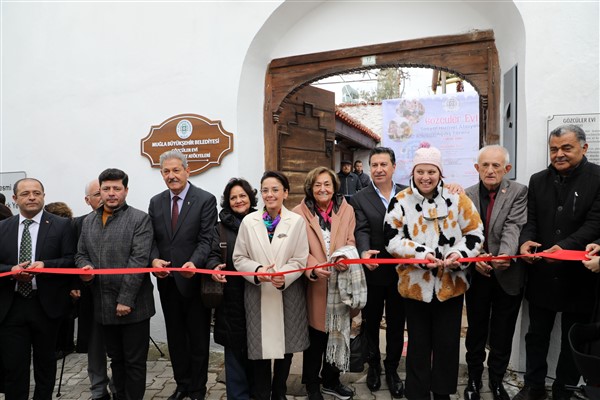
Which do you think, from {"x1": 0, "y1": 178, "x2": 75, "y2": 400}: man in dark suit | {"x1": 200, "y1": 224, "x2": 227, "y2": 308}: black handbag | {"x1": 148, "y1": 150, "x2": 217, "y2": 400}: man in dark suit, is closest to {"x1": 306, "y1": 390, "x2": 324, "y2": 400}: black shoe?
{"x1": 148, "y1": 150, "x2": 217, "y2": 400}: man in dark suit

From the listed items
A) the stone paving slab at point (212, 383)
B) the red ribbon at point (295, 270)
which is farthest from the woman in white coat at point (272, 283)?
the stone paving slab at point (212, 383)

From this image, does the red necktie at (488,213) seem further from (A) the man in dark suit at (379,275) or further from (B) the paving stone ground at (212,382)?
(B) the paving stone ground at (212,382)

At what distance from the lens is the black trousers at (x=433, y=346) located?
292 centimetres

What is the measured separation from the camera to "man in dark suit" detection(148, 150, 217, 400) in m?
3.39

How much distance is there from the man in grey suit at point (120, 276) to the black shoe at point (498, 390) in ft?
9.21

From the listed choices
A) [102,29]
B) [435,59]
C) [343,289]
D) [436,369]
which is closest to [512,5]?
[435,59]

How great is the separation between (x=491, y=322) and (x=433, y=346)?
0.73 meters

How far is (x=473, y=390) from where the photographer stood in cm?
342

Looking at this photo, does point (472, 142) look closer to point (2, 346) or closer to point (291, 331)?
point (291, 331)

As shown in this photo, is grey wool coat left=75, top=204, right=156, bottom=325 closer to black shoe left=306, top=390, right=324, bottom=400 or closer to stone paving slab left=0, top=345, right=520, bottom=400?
stone paving slab left=0, top=345, right=520, bottom=400

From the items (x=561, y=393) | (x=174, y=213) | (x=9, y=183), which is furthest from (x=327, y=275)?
(x=9, y=183)

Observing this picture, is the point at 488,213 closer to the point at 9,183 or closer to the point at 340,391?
the point at 340,391

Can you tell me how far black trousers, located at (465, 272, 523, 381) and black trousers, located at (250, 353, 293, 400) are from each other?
1.54m

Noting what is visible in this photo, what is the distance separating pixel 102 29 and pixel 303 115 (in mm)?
2695
